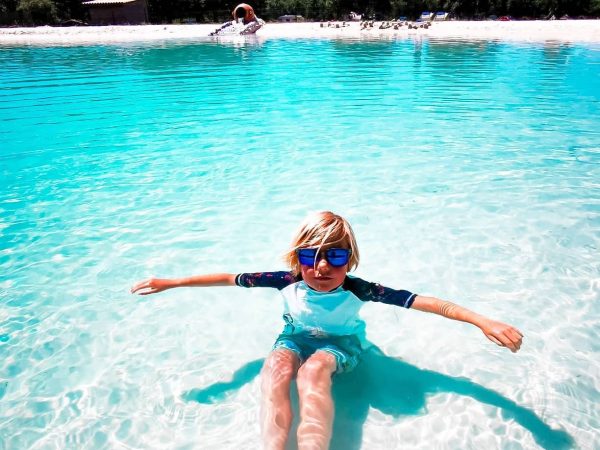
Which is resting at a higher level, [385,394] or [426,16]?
[426,16]

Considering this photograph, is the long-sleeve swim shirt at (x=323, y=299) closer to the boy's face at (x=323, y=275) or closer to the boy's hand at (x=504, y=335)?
the boy's face at (x=323, y=275)

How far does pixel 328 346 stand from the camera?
2703 millimetres

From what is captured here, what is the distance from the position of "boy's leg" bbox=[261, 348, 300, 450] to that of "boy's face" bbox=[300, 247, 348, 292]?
1.48 feet

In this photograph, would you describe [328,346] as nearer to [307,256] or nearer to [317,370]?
[317,370]

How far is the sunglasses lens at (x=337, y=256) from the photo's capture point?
237 cm

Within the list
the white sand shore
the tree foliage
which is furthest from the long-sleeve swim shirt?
the tree foliage

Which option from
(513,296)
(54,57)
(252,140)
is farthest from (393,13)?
(513,296)

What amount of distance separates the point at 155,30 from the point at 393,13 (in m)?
25.1

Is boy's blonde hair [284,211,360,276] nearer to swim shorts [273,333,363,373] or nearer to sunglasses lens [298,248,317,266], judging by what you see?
sunglasses lens [298,248,317,266]

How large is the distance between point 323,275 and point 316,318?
398 millimetres

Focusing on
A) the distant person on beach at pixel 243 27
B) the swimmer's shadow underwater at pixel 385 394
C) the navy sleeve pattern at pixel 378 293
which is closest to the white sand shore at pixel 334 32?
the distant person on beach at pixel 243 27

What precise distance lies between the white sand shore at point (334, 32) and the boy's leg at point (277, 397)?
1308 inches

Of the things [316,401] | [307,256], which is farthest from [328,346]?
[307,256]

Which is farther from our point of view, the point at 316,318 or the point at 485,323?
the point at 316,318
